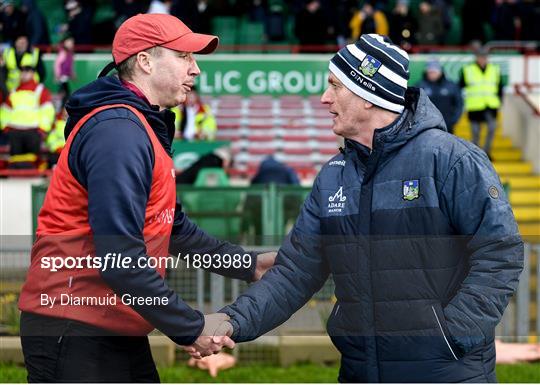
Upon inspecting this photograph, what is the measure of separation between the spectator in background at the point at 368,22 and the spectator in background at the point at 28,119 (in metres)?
7.93

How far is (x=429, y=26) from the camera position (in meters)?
23.6

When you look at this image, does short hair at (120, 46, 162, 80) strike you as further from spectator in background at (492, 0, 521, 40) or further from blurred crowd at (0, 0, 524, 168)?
spectator in background at (492, 0, 521, 40)

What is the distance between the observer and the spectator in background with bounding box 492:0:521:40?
24219 mm

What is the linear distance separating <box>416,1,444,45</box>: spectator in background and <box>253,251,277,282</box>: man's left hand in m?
18.0

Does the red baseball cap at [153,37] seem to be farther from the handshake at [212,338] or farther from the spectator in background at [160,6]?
the spectator in background at [160,6]

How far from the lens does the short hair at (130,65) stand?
494 cm

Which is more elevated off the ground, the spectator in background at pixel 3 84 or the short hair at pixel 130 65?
the short hair at pixel 130 65

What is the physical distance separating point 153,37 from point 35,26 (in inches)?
727

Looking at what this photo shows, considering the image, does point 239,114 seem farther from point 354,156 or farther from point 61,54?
point 354,156

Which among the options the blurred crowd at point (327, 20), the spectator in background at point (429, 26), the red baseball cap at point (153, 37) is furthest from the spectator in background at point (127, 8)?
the red baseball cap at point (153, 37)

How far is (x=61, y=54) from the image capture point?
21.1 meters

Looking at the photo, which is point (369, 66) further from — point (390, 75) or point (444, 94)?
point (444, 94)

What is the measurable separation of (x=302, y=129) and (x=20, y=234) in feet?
32.1

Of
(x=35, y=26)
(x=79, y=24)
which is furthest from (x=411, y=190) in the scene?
(x=79, y=24)
